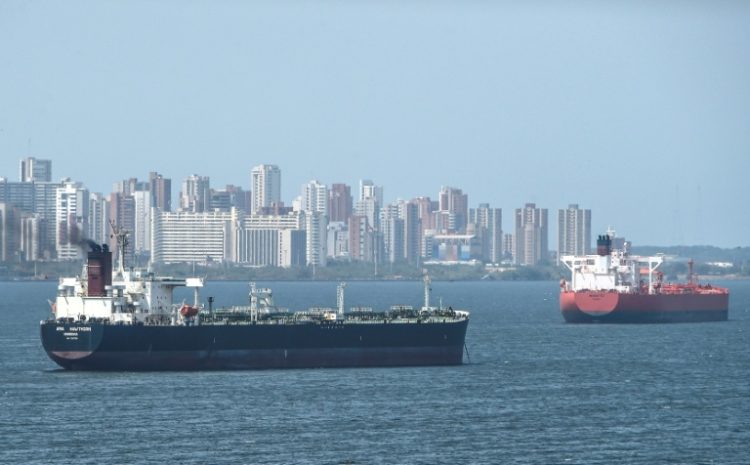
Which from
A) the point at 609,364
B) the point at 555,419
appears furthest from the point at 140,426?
the point at 609,364

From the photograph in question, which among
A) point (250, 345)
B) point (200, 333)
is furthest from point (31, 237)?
point (200, 333)

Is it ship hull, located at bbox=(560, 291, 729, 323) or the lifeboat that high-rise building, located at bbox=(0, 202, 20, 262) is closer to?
the lifeboat

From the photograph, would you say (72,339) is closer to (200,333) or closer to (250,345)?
(200,333)

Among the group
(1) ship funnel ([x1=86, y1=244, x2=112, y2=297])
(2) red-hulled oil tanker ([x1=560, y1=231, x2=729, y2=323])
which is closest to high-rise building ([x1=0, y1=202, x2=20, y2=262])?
(1) ship funnel ([x1=86, y1=244, x2=112, y2=297])

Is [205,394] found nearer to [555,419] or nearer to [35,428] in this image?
[35,428]

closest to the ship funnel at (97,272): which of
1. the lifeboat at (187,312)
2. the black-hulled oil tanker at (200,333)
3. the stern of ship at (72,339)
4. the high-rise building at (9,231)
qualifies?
the black-hulled oil tanker at (200,333)

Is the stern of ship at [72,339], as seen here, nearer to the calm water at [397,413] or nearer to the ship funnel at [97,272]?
the calm water at [397,413]
